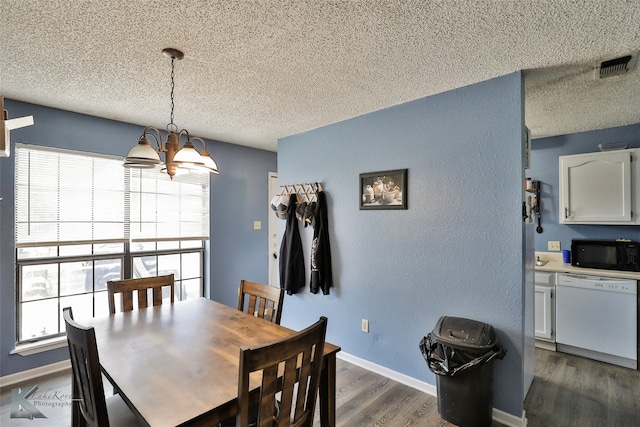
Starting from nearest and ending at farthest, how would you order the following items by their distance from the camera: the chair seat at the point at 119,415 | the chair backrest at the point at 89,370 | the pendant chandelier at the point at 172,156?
the chair backrest at the point at 89,370
the chair seat at the point at 119,415
the pendant chandelier at the point at 172,156

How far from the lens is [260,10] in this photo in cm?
145

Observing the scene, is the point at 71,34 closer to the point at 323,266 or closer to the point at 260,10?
the point at 260,10

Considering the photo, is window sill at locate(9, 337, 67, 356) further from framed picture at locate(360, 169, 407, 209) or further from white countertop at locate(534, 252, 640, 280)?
white countertop at locate(534, 252, 640, 280)

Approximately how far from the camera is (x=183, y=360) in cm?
142

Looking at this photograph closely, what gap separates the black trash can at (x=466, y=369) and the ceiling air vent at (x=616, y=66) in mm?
1830

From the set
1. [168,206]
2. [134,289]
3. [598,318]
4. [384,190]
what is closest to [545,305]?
[598,318]

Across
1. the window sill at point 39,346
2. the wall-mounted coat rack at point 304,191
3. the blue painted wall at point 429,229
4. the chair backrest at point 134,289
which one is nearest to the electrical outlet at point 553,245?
the blue painted wall at point 429,229

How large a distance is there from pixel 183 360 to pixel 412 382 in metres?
1.93

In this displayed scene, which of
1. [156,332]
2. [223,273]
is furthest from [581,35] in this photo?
[223,273]

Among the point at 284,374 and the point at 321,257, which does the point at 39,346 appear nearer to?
the point at 321,257

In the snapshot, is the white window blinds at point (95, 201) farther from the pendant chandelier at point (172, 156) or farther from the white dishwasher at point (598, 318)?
the white dishwasher at point (598, 318)

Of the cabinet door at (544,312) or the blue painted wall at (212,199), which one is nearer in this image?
the blue painted wall at (212,199)

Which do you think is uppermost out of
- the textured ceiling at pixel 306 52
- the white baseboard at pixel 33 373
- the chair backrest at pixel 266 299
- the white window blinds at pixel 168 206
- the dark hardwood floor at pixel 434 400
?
the textured ceiling at pixel 306 52

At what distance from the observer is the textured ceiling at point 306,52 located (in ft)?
4.75
